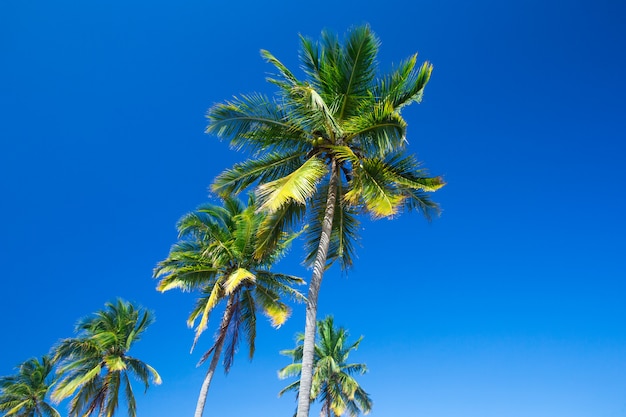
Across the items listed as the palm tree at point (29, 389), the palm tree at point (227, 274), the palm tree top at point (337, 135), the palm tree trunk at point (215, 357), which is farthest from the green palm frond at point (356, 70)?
the palm tree at point (29, 389)

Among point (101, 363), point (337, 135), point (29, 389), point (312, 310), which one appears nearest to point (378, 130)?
point (337, 135)

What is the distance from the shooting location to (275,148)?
42.9 ft

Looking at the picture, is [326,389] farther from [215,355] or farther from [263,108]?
[263,108]

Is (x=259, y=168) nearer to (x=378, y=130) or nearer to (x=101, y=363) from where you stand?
(x=378, y=130)

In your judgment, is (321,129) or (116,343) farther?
(116,343)

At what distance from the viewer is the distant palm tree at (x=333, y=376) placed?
100ft

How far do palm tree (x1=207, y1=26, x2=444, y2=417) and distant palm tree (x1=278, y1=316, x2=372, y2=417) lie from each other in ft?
66.2

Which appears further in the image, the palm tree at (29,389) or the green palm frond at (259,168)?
the palm tree at (29,389)

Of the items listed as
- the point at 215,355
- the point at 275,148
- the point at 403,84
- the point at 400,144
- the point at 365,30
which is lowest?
the point at 215,355

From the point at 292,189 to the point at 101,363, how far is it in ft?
67.0

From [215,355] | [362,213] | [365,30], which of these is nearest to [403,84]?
[365,30]

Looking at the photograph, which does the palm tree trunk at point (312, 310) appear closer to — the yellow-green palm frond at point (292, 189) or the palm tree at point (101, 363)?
the yellow-green palm frond at point (292, 189)

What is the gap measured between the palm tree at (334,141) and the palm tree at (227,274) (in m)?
5.41

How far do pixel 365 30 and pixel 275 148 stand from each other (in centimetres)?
420
